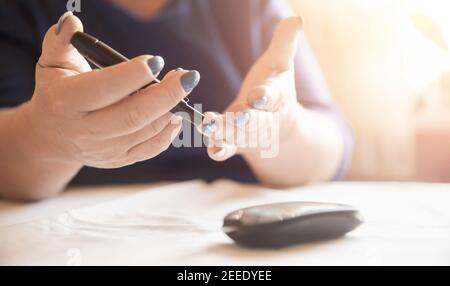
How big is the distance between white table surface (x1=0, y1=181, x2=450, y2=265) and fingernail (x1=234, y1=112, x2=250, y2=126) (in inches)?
3.0

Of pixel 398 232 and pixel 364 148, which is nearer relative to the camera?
pixel 398 232

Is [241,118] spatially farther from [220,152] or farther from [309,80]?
[309,80]

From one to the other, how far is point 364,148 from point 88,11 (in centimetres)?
30

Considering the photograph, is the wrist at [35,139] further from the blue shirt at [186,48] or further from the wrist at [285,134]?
the wrist at [285,134]

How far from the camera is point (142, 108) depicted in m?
0.30

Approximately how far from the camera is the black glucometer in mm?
317

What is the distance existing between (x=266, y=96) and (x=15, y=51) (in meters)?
0.24

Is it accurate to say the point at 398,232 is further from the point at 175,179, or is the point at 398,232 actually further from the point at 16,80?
the point at 16,80

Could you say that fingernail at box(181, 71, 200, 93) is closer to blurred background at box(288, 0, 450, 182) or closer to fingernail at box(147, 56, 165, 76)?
fingernail at box(147, 56, 165, 76)

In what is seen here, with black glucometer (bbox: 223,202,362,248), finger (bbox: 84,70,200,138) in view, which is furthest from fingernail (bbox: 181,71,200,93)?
black glucometer (bbox: 223,202,362,248)

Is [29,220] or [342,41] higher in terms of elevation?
[342,41]

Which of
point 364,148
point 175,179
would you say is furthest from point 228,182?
point 364,148

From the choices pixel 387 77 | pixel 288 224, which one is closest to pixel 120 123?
pixel 288 224
